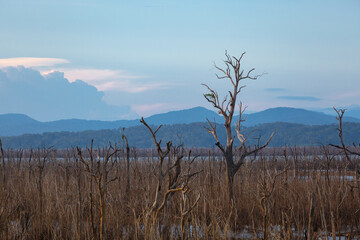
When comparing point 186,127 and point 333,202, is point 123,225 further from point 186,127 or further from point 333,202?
point 186,127

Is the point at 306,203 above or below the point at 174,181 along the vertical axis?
below

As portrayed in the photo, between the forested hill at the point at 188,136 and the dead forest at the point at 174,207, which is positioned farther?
the forested hill at the point at 188,136

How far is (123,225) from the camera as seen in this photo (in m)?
7.43

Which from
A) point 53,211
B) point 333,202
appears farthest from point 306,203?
point 53,211

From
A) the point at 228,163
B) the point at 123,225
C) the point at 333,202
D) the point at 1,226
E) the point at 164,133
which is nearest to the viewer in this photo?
the point at 1,226

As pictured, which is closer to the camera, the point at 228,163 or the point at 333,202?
the point at 228,163

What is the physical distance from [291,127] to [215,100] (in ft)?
342

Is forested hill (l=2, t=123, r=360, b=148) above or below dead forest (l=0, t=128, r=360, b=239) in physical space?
above

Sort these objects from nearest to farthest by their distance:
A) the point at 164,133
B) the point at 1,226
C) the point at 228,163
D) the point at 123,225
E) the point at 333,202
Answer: the point at 1,226, the point at 123,225, the point at 228,163, the point at 333,202, the point at 164,133

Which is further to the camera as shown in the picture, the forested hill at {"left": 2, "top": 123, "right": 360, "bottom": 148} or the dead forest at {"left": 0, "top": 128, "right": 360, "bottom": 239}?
the forested hill at {"left": 2, "top": 123, "right": 360, "bottom": 148}

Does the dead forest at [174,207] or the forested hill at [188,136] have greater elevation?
the forested hill at [188,136]

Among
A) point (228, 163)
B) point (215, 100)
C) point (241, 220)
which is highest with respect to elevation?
point (215, 100)

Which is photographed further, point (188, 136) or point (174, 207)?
point (188, 136)

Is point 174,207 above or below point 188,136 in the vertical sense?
below
